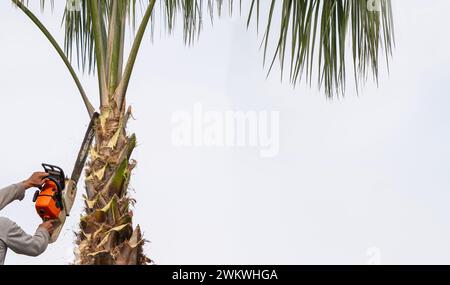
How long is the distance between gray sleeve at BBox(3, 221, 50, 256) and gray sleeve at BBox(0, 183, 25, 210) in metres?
0.37

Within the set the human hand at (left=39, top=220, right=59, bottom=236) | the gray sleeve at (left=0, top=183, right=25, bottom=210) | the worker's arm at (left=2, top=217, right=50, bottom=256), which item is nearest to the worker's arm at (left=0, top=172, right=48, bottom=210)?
the gray sleeve at (left=0, top=183, right=25, bottom=210)

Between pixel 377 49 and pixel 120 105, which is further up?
pixel 377 49

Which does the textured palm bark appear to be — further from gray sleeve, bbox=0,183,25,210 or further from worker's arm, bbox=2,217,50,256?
worker's arm, bbox=2,217,50,256

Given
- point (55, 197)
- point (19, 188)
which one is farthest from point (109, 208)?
point (19, 188)

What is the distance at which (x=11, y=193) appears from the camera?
4.59 metres

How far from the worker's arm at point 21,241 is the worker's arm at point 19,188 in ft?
1.15

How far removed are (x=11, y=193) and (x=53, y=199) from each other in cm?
26

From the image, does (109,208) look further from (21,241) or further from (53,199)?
(21,241)

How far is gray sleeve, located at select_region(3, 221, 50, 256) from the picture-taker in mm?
4195

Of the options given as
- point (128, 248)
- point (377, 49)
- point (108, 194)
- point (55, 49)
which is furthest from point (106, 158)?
point (377, 49)

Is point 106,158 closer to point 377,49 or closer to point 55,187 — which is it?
point 55,187
